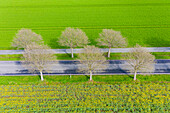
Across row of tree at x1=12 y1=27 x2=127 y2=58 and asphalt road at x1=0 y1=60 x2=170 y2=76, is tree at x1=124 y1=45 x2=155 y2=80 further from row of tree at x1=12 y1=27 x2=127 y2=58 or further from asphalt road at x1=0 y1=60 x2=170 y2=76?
row of tree at x1=12 y1=27 x2=127 y2=58

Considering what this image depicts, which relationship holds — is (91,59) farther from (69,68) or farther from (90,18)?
(90,18)

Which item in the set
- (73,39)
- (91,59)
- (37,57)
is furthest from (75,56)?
(37,57)

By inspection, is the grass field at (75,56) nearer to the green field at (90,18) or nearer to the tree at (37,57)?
the green field at (90,18)

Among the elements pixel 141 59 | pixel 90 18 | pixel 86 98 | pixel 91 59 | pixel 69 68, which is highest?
pixel 90 18

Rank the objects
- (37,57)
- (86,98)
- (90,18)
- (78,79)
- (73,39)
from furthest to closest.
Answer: (90,18) → (73,39) → (78,79) → (37,57) → (86,98)

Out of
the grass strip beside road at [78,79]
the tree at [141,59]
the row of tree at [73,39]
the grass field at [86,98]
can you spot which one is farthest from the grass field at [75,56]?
the grass field at [86,98]

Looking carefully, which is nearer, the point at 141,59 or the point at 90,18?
the point at 141,59
